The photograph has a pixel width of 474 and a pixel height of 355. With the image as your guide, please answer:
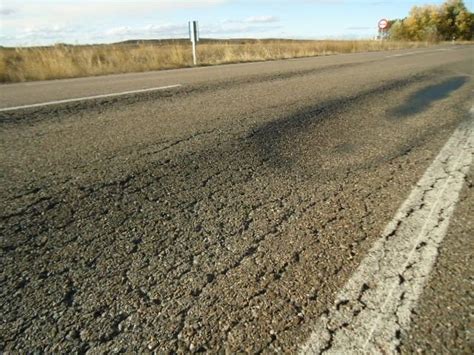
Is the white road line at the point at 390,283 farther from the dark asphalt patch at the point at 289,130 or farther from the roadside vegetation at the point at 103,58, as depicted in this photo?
the roadside vegetation at the point at 103,58

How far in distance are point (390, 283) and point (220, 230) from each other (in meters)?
0.78

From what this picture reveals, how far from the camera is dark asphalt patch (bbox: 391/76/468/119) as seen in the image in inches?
155

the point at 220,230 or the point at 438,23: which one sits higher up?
the point at 438,23

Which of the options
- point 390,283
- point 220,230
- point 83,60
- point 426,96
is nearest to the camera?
point 390,283

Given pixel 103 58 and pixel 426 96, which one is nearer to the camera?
pixel 426 96

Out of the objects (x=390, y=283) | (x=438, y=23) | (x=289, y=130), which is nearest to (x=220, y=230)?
(x=390, y=283)

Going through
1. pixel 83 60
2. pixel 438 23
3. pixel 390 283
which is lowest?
pixel 390 283

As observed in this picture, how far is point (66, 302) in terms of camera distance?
1159 millimetres

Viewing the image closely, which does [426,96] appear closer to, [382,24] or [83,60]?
[83,60]

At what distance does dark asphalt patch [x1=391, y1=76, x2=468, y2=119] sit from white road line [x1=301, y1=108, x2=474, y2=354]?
7.26 feet

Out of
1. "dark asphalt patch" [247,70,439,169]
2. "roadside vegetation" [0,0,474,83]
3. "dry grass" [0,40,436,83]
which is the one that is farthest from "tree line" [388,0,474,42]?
"dark asphalt patch" [247,70,439,169]

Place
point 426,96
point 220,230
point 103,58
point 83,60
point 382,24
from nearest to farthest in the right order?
point 220,230 < point 426,96 < point 83,60 < point 103,58 < point 382,24

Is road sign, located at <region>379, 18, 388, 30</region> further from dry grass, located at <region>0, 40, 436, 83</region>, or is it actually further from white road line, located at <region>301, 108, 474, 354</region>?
white road line, located at <region>301, 108, 474, 354</region>

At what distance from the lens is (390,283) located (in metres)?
1.23
